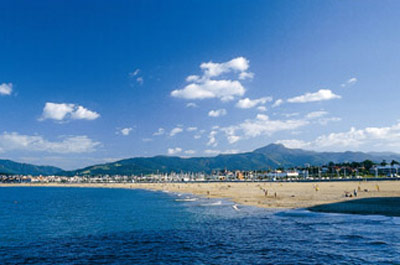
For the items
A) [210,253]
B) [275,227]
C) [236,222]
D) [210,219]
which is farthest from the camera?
[210,219]

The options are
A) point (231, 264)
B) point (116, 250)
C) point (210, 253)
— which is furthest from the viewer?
point (116, 250)

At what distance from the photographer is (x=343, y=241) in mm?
27266

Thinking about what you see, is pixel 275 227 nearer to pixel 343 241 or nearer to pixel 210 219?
pixel 343 241

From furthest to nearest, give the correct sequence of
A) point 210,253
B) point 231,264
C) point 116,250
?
1. point 116,250
2. point 210,253
3. point 231,264

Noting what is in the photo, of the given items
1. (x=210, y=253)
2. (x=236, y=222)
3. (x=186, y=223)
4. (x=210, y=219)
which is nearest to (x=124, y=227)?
(x=186, y=223)

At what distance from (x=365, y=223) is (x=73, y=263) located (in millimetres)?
34106

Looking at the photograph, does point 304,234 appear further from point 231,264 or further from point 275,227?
point 231,264

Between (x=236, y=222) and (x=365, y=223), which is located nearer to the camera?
(x=365, y=223)

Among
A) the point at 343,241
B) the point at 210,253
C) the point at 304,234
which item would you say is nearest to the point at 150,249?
the point at 210,253

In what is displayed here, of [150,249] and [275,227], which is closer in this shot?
[150,249]

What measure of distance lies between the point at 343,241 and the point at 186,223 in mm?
22123

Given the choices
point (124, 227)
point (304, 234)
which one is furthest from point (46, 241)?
point (304, 234)

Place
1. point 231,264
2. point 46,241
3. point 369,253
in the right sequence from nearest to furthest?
point 231,264 → point 369,253 → point 46,241

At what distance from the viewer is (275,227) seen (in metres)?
34.9
